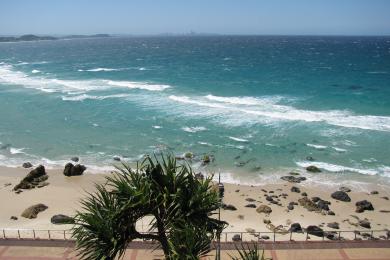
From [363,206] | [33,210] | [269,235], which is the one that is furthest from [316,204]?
[33,210]

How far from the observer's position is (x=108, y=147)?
45750 mm

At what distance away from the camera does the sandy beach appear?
28859 millimetres

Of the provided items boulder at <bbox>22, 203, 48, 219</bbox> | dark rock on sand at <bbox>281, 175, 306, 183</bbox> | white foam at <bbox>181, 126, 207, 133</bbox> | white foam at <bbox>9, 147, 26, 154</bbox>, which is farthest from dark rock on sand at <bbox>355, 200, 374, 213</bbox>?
white foam at <bbox>9, 147, 26, 154</bbox>

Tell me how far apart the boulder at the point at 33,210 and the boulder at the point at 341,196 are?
2256 centimetres

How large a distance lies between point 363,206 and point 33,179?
27.5 meters

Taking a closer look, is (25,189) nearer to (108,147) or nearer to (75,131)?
(108,147)

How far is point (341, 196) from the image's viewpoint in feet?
107

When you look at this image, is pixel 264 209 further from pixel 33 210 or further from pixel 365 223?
pixel 33 210

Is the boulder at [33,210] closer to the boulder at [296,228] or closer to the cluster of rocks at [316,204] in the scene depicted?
the boulder at [296,228]

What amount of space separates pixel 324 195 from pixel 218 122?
2177 centimetres

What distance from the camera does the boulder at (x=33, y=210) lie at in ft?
99.9

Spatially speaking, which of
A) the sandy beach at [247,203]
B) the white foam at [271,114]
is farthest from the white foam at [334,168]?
the white foam at [271,114]

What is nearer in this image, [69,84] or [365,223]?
[365,223]

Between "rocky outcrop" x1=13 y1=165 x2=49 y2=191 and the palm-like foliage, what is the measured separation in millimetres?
25254
